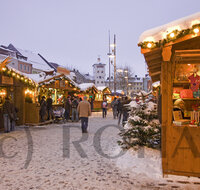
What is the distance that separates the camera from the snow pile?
5.15 meters

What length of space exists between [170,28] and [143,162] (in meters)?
3.44

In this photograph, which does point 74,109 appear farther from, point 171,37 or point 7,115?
point 171,37

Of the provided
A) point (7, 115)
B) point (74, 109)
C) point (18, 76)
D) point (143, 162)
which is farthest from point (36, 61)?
point (143, 162)

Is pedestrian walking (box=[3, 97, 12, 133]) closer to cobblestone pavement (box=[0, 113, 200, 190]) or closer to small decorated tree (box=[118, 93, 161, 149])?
cobblestone pavement (box=[0, 113, 200, 190])

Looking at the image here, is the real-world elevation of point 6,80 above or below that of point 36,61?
below

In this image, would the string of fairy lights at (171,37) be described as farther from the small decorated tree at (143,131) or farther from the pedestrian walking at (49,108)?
the pedestrian walking at (49,108)

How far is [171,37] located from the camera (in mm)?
4270

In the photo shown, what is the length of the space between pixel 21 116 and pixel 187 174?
1179cm

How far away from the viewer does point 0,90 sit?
41.9 ft

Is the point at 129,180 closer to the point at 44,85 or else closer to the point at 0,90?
the point at 0,90

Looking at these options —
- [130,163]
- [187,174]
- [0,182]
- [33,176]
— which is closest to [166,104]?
[187,174]

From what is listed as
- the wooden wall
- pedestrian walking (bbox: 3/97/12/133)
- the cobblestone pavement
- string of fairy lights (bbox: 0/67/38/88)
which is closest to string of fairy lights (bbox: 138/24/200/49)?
the wooden wall

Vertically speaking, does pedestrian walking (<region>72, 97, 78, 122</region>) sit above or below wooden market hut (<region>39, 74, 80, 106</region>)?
below

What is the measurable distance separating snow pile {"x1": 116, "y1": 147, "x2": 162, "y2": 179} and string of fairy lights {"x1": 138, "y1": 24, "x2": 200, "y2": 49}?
2804 mm
